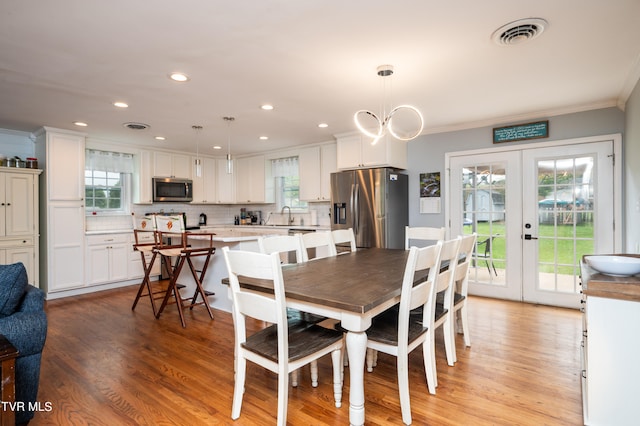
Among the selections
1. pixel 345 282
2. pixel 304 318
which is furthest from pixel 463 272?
pixel 304 318

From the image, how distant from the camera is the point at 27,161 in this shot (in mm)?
4527

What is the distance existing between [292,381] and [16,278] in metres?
1.72

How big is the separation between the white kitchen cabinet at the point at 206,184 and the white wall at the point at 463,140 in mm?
3770

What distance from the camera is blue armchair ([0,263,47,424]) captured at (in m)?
1.78

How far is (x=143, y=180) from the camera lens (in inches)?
224

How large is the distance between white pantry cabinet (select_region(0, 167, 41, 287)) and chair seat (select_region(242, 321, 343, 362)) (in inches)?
161

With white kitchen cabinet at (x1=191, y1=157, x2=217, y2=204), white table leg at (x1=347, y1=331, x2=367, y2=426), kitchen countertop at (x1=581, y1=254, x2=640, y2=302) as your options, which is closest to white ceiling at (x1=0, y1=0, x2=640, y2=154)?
kitchen countertop at (x1=581, y1=254, x2=640, y2=302)

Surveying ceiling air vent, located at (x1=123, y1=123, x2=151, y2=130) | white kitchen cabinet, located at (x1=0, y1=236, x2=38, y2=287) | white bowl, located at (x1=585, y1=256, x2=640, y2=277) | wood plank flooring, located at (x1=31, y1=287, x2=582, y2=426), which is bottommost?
wood plank flooring, located at (x1=31, y1=287, x2=582, y2=426)

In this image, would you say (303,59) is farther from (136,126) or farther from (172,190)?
(172,190)

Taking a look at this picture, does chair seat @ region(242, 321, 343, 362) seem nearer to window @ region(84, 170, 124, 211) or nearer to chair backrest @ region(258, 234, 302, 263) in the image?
chair backrest @ region(258, 234, 302, 263)

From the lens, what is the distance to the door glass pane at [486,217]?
4.32 metres

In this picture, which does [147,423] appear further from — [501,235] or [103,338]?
[501,235]

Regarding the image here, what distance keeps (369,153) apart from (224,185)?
328cm

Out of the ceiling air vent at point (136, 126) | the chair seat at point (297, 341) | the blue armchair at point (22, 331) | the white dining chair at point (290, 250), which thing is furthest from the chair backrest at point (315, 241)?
the ceiling air vent at point (136, 126)
